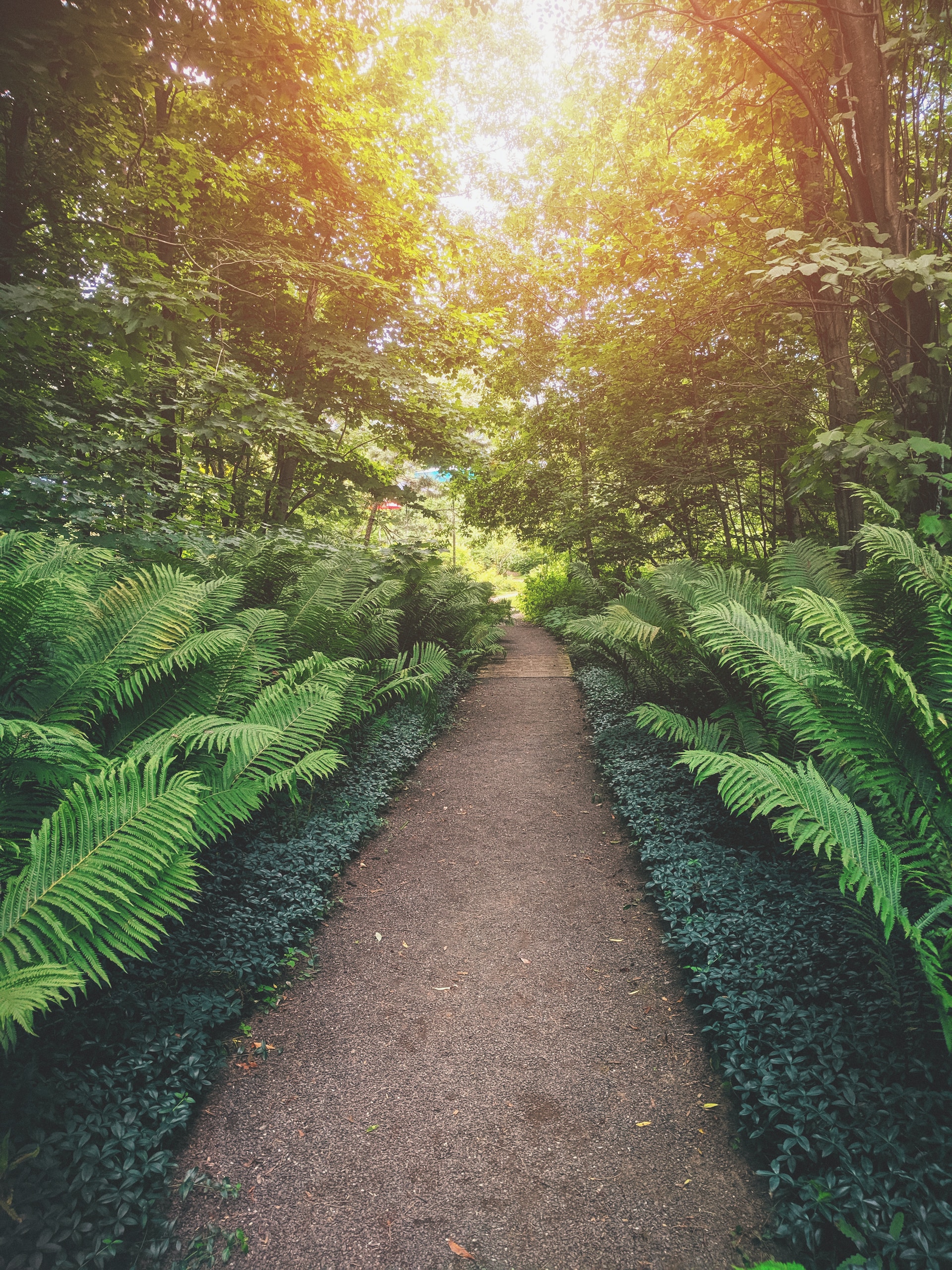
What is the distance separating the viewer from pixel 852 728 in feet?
5.95

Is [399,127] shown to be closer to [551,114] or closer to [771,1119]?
[551,114]

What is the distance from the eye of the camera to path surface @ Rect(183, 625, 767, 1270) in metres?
1.36

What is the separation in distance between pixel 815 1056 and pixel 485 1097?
38.8 inches

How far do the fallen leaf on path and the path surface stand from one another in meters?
0.01

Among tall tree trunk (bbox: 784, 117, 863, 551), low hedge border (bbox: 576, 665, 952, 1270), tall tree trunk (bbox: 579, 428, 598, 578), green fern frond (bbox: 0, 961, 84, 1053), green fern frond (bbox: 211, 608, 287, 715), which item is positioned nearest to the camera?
green fern frond (bbox: 0, 961, 84, 1053)

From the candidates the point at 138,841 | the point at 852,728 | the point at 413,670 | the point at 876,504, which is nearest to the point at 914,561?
the point at 876,504

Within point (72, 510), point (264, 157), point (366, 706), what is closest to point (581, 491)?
point (264, 157)

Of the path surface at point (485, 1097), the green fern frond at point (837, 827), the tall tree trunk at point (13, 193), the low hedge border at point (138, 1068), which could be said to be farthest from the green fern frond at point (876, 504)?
the tall tree trunk at point (13, 193)

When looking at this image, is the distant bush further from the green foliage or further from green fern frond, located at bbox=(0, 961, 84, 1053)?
green fern frond, located at bbox=(0, 961, 84, 1053)

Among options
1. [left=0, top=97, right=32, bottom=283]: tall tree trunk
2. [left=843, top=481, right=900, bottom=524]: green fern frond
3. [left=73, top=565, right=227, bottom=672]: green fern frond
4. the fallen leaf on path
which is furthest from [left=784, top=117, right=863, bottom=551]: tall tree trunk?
[left=0, top=97, right=32, bottom=283]: tall tree trunk

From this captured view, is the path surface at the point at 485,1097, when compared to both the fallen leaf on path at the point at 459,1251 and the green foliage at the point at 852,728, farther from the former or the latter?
the green foliage at the point at 852,728

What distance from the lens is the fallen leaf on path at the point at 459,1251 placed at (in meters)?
1.32

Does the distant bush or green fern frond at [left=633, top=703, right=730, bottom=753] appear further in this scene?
the distant bush

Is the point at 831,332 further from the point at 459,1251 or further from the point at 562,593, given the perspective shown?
the point at 562,593
